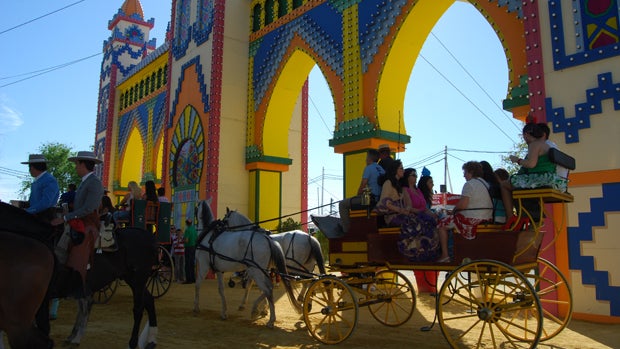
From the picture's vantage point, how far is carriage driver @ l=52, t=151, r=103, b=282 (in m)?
4.76

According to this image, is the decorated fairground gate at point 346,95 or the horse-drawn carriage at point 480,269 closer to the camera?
the horse-drawn carriage at point 480,269

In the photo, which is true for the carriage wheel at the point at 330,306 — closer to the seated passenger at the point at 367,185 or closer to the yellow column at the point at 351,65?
the seated passenger at the point at 367,185

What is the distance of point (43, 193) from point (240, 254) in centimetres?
314

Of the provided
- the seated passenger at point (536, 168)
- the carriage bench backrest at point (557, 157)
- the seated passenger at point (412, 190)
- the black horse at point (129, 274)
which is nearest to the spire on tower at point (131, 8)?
the black horse at point (129, 274)

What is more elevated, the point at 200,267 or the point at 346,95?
the point at 346,95

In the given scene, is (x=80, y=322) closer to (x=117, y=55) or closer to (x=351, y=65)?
(x=351, y=65)

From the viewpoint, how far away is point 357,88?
10523 millimetres

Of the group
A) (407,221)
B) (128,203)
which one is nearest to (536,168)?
(407,221)

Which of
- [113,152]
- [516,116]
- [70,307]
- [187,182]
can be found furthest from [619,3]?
[113,152]

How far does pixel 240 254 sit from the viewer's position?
24.2 ft

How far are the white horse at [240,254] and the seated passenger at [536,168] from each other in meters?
3.50

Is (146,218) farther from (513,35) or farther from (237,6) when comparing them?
(237,6)

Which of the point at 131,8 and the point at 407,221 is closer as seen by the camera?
the point at 407,221

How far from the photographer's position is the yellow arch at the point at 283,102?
43.2 ft
